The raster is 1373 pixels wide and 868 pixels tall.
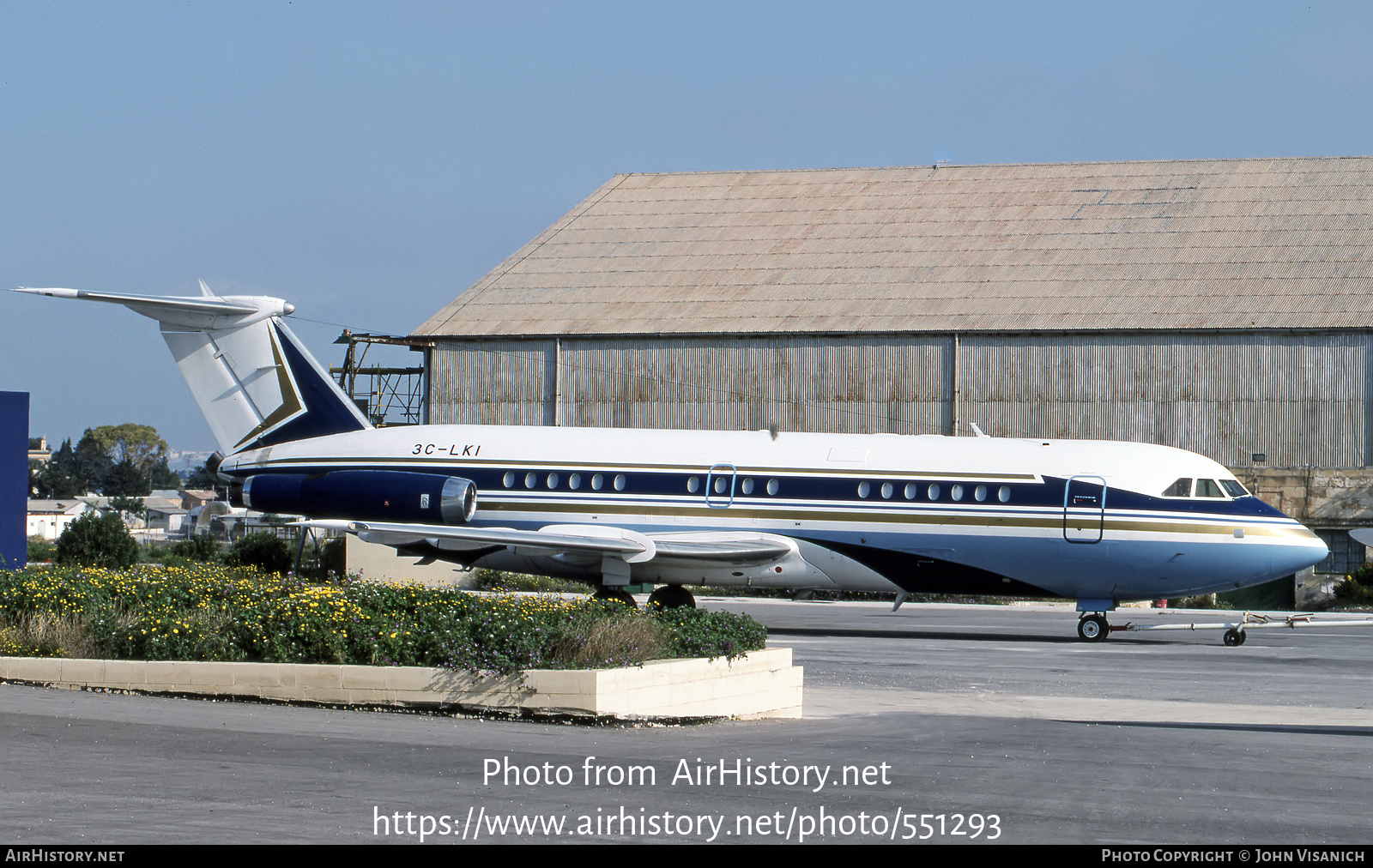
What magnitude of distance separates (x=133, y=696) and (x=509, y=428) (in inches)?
583

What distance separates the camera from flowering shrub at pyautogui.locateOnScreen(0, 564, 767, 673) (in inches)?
591

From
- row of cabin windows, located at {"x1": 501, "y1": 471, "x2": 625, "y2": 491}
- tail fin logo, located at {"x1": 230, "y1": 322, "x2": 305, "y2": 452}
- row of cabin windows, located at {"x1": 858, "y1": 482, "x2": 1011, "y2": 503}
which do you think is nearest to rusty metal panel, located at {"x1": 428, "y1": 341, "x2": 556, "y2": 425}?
tail fin logo, located at {"x1": 230, "y1": 322, "x2": 305, "y2": 452}

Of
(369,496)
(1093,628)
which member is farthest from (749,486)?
(369,496)

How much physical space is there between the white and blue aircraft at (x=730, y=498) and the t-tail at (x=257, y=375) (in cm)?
3

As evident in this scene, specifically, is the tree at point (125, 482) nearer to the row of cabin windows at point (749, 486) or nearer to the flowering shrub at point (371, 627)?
the row of cabin windows at point (749, 486)

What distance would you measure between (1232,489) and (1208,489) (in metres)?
0.50

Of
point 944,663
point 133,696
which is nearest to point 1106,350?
point 944,663

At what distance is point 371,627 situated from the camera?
15570 millimetres

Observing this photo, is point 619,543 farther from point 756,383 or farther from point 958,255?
point 958,255

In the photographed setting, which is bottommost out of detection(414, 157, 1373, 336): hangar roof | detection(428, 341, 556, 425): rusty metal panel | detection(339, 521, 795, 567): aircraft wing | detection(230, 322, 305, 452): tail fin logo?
detection(339, 521, 795, 567): aircraft wing

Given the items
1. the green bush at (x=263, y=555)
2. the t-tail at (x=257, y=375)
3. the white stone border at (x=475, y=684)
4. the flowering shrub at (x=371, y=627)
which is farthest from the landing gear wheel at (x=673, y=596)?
the green bush at (x=263, y=555)

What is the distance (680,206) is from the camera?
54812mm

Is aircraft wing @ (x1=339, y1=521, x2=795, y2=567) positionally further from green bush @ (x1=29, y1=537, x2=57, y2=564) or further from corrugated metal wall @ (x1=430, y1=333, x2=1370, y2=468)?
green bush @ (x1=29, y1=537, x2=57, y2=564)

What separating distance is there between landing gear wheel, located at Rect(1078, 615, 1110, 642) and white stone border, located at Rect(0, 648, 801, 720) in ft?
37.7
